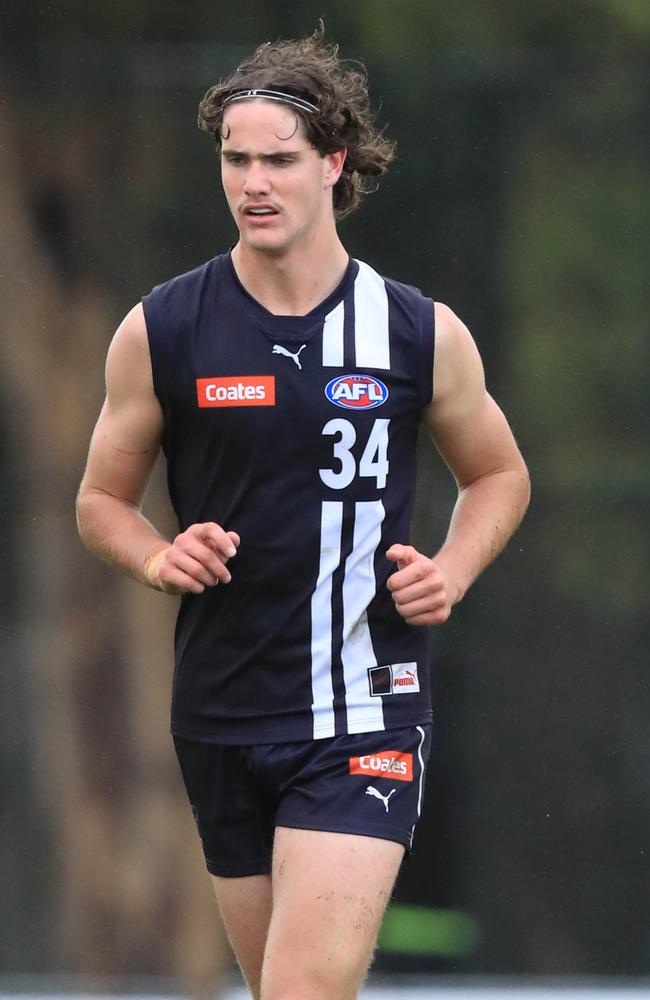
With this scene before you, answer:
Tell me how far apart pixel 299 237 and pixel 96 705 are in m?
2.52

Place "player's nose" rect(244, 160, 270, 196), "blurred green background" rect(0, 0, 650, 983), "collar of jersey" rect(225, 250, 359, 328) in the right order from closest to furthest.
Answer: "player's nose" rect(244, 160, 270, 196)
"collar of jersey" rect(225, 250, 359, 328)
"blurred green background" rect(0, 0, 650, 983)

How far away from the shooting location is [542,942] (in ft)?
18.4

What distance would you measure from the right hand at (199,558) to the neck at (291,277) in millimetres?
531

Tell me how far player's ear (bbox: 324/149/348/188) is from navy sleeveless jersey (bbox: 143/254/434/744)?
0.26 m

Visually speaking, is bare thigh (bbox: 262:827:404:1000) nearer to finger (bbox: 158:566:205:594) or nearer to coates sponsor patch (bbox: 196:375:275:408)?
finger (bbox: 158:566:205:594)

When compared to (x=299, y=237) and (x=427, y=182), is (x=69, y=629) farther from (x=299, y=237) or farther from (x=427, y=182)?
(x=299, y=237)

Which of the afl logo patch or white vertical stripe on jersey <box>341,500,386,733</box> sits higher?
the afl logo patch

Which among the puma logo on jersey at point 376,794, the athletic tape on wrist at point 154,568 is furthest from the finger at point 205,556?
the puma logo on jersey at point 376,794

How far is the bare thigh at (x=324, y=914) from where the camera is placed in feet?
10.1

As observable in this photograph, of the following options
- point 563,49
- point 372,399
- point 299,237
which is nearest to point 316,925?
point 372,399

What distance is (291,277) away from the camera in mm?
3455

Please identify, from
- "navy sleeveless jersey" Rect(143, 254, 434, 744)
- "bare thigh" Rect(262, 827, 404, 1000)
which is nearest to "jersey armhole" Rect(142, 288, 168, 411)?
"navy sleeveless jersey" Rect(143, 254, 434, 744)

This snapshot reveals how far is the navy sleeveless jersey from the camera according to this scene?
10.9 feet

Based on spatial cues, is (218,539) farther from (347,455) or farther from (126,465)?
(126,465)
